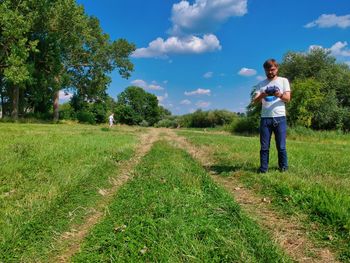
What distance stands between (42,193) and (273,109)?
5.24 metres

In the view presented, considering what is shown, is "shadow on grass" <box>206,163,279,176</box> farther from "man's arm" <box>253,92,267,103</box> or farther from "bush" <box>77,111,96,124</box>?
"bush" <box>77,111,96,124</box>

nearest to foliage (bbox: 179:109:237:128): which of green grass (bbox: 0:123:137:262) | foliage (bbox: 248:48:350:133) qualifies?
foliage (bbox: 248:48:350:133)

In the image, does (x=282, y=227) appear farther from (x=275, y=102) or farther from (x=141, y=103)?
(x=141, y=103)

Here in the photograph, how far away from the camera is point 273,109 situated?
→ 23.3 feet

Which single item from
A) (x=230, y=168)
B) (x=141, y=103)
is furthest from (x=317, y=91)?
(x=141, y=103)

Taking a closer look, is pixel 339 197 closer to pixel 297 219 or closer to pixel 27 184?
pixel 297 219

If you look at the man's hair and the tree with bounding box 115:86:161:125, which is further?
the tree with bounding box 115:86:161:125

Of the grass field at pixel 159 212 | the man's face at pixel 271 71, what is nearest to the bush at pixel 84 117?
the grass field at pixel 159 212

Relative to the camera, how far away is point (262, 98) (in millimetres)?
7184

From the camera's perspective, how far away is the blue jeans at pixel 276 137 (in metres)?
7.04

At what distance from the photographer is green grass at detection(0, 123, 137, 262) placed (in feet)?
12.1

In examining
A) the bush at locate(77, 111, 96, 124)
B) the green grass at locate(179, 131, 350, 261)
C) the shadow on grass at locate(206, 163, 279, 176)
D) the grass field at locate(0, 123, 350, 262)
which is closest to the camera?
the grass field at locate(0, 123, 350, 262)

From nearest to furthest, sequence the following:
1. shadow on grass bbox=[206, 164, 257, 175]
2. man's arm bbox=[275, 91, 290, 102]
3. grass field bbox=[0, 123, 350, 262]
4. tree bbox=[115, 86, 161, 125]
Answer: grass field bbox=[0, 123, 350, 262]
man's arm bbox=[275, 91, 290, 102]
shadow on grass bbox=[206, 164, 257, 175]
tree bbox=[115, 86, 161, 125]

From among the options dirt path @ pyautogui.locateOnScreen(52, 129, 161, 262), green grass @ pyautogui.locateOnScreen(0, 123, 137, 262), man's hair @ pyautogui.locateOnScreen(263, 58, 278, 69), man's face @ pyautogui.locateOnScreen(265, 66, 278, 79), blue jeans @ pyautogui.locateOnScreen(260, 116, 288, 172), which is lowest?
dirt path @ pyautogui.locateOnScreen(52, 129, 161, 262)
